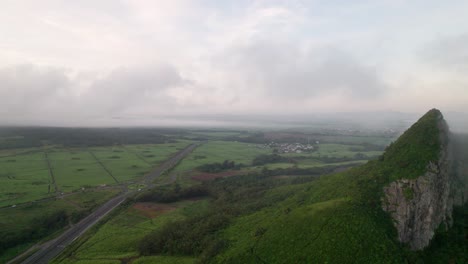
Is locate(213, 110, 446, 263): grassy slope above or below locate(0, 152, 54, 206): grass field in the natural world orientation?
above

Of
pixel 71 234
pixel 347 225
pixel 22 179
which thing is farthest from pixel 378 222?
pixel 22 179

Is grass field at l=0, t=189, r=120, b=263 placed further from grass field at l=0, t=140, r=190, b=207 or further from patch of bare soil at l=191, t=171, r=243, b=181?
patch of bare soil at l=191, t=171, r=243, b=181

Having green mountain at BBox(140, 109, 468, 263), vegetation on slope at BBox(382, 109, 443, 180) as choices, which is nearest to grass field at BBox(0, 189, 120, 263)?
green mountain at BBox(140, 109, 468, 263)

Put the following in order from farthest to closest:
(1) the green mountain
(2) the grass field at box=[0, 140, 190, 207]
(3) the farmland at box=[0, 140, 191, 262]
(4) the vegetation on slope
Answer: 1. (2) the grass field at box=[0, 140, 190, 207]
2. (3) the farmland at box=[0, 140, 191, 262]
3. (4) the vegetation on slope
4. (1) the green mountain

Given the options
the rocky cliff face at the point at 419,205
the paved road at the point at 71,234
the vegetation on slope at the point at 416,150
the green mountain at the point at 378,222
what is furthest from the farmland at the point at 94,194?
the vegetation on slope at the point at 416,150

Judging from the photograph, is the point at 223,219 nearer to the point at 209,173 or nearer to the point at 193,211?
the point at 193,211

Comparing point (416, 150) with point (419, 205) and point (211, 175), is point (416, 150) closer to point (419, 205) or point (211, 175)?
point (419, 205)
